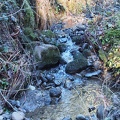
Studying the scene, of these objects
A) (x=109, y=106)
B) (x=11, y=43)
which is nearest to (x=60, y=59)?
(x=11, y=43)

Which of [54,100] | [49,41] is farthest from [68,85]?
[49,41]

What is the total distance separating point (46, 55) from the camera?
483 centimetres

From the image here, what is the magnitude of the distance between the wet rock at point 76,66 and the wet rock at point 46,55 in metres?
0.31

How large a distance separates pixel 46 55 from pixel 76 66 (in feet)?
1.89

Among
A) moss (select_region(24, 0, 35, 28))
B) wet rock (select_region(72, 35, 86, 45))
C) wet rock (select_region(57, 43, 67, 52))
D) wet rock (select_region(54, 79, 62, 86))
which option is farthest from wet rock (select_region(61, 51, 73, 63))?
moss (select_region(24, 0, 35, 28))

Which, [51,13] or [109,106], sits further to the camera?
[51,13]

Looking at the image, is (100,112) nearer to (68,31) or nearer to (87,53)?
(87,53)

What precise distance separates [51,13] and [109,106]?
4107 millimetres

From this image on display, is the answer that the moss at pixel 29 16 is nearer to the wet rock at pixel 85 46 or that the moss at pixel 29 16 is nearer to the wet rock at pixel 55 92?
the wet rock at pixel 85 46

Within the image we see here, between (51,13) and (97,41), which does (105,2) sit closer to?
(51,13)

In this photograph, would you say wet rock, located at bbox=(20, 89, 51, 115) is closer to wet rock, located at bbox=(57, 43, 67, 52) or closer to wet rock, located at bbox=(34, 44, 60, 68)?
wet rock, located at bbox=(34, 44, 60, 68)

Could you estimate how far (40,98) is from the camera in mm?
3881

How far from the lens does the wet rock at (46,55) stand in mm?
4758

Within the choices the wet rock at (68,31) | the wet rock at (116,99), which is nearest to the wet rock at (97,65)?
the wet rock at (116,99)
